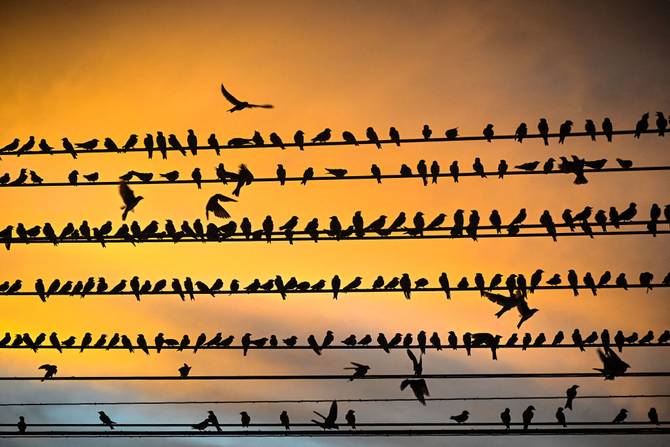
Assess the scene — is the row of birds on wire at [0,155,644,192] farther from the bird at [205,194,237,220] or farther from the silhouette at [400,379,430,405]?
the silhouette at [400,379,430,405]

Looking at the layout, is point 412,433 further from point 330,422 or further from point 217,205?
point 217,205

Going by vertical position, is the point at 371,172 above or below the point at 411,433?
above

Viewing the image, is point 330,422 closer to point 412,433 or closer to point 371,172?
point 412,433

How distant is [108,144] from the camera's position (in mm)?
11250

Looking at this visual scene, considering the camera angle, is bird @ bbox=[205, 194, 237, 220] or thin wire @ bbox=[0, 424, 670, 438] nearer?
thin wire @ bbox=[0, 424, 670, 438]

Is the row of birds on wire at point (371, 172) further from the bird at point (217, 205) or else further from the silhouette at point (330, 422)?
the silhouette at point (330, 422)

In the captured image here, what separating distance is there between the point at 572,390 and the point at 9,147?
7476 mm

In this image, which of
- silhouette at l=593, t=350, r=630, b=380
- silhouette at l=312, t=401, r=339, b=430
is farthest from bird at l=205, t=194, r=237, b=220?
silhouette at l=593, t=350, r=630, b=380

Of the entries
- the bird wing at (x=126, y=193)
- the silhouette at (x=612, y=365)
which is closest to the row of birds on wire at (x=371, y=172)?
the bird wing at (x=126, y=193)

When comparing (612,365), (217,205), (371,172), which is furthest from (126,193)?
(612,365)

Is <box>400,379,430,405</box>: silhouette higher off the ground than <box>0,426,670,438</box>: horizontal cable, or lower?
higher

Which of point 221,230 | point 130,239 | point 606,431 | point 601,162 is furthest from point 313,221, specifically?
point 606,431

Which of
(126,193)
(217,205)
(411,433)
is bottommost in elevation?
(411,433)

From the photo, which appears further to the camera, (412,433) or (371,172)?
(371,172)
